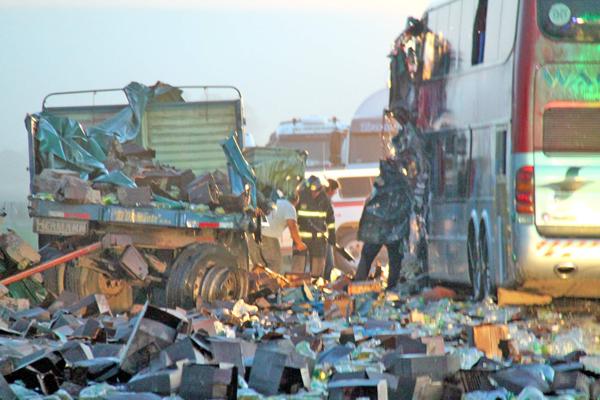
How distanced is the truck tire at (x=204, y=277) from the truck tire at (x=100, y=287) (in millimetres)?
605

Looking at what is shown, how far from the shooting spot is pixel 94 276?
16453 mm

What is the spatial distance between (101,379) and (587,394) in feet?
10.00

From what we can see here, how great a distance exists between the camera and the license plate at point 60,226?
52.9ft

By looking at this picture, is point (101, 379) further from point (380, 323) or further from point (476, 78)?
point (476, 78)

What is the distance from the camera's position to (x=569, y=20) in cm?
1467

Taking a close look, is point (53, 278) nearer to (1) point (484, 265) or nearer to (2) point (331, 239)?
(1) point (484, 265)

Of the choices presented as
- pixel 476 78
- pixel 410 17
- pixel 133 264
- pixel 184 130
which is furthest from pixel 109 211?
pixel 410 17

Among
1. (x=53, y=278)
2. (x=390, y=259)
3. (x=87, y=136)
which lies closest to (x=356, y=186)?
(x=390, y=259)

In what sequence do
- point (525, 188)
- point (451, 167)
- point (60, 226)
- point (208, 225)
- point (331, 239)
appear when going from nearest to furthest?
point (525, 188)
point (60, 226)
point (208, 225)
point (451, 167)
point (331, 239)

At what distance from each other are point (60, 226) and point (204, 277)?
1.69 m

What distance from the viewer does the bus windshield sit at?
48.0ft

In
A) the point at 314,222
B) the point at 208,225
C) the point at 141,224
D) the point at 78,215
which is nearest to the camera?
the point at 78,215

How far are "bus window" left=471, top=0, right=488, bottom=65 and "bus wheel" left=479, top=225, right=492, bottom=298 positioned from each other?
192cm

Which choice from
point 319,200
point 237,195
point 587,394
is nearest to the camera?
point 587,394
